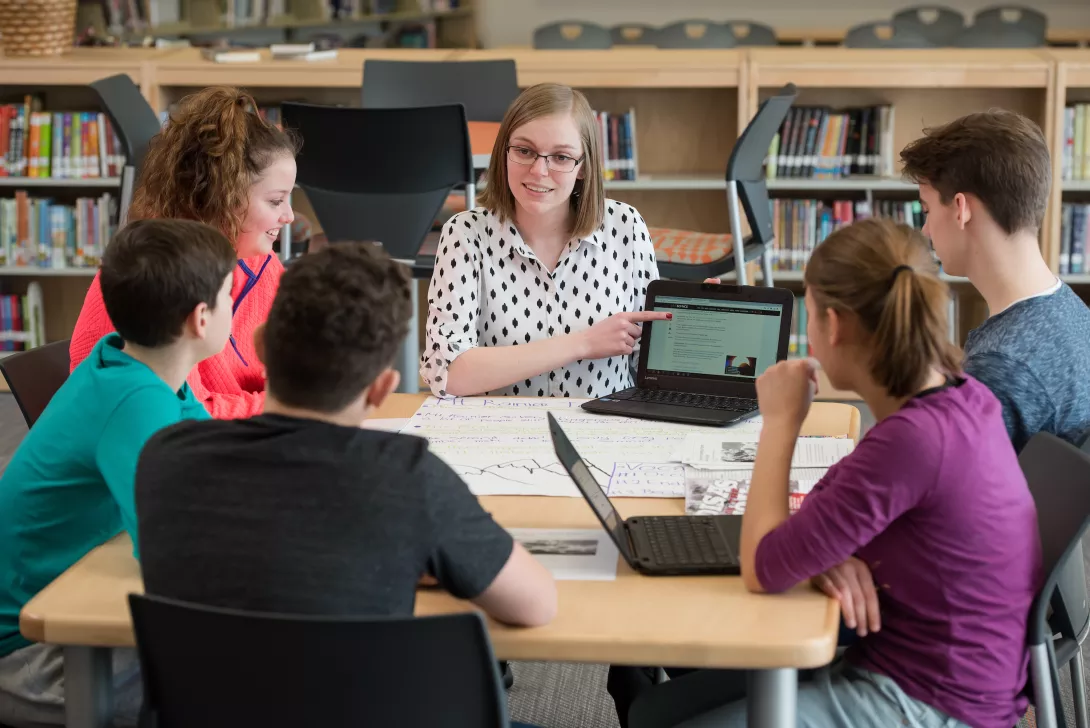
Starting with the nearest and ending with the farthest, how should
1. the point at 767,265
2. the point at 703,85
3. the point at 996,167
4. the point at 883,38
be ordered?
the point at 996,167, the point at 767,265, the point at 703,85, the point at 883,38

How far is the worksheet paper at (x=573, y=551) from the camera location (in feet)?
4.52

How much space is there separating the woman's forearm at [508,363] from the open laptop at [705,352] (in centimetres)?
12

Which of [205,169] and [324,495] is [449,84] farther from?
[324,495]

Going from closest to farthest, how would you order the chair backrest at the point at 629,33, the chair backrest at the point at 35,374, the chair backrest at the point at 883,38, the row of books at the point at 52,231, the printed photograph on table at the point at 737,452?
the printed photograph on table at the point at 737,452 < the chair backrest at the point at 35,374 < the row of books at the point at 52,231 < the chair backrest at the point at 883,38 < the chair backrest at the point at 629,33

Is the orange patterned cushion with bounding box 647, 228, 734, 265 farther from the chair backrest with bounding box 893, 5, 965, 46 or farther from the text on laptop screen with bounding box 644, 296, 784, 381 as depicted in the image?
the chair backrest with bounding box 893, 5, 965, 46

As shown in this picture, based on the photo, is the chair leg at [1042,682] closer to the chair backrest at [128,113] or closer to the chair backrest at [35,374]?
the chair backrest at [35,374]

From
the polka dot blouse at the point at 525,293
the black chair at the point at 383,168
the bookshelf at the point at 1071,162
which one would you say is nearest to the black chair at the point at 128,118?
the black chair at the point at 383,168

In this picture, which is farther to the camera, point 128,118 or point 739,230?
point 128,118

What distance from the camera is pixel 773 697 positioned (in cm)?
125

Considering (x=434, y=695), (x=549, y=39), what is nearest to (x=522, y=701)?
(x=434, y=695)

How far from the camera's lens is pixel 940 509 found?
1.31 metres

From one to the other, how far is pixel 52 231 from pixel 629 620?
3973 millimetres

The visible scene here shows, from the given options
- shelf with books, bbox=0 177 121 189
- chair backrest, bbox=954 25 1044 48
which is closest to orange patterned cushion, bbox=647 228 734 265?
shelf with books, bbox=0 177 121 189

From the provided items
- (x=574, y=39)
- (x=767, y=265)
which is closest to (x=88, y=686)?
(x=767, y=265)
